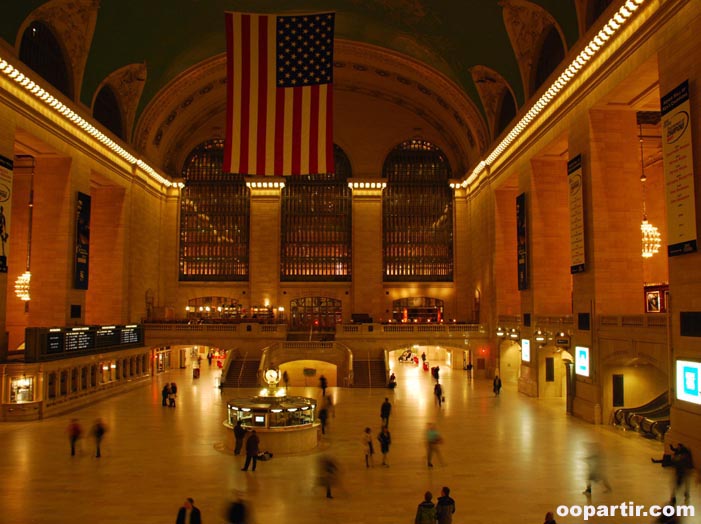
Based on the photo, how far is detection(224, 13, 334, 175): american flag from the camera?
19109 mm

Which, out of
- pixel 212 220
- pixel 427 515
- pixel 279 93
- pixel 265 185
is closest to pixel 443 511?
pixel 427 515

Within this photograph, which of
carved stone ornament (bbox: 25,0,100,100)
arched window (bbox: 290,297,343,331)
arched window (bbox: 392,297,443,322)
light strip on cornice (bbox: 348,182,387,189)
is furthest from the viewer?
arched window (bbox: 392,297,443,322)

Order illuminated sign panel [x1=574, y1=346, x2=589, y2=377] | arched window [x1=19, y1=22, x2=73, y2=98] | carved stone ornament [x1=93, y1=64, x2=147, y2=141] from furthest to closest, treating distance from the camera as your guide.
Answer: carved stone ornament [x1=93, y1=64, x2=147, y2=141]
arched window [x1=19, y1=22, x2=73, y2=98]
illuminated sign panel [x1=574, y1=346, x2=589, y2=377]

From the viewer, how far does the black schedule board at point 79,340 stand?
74.6 feet

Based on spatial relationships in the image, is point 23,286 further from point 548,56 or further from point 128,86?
point 548,56

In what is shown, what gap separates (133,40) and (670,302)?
2436 centimetres

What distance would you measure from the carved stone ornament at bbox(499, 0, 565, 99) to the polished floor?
14238 mm

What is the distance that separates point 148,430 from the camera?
58.7ft

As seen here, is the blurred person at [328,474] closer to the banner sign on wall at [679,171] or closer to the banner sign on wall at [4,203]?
the banner sign on wall at [679,171]

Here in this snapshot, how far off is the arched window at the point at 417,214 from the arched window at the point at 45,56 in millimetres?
21645

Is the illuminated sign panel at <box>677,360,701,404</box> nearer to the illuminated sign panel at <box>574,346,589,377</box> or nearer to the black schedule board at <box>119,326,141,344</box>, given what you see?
the illuminated sign panel at <box>574,346,589,377</box>

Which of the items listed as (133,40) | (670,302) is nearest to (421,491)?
(670,302)

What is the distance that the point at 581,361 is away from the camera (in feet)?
66.6

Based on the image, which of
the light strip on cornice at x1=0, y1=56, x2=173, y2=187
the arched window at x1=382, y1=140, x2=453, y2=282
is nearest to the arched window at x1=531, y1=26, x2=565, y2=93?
the arched window at x1=382, y1=140, x2=453, y2=282
